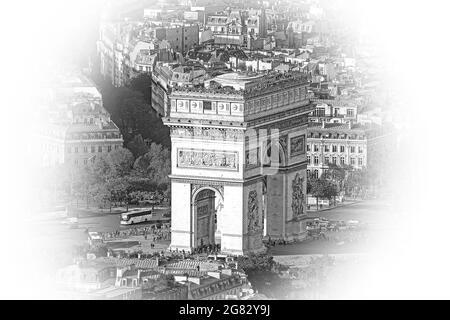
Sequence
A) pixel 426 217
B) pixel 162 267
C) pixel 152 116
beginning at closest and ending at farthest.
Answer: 1. pixel 162 267
2. pixel 426 217
3. pixel 152 116

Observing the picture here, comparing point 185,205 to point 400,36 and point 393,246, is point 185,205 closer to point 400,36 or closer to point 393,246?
point 393,246

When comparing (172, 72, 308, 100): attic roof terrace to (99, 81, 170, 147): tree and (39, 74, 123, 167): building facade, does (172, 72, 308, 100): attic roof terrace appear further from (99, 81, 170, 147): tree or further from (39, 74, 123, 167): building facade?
(99, 81, 170, 147): tree

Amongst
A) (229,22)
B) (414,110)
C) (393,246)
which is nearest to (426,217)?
(393,246)

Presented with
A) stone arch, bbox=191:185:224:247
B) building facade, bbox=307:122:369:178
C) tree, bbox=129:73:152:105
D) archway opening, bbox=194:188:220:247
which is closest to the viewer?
stone arch, bbox=191:185:224:247

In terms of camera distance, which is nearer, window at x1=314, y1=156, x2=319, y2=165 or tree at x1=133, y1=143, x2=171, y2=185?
tree at x1=133, y1=143, x2=171, y2=185

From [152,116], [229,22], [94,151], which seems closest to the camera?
[94,151]

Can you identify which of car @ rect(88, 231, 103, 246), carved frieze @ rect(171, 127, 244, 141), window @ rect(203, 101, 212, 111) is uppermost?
window @ rect(203, 101, 212, 111)

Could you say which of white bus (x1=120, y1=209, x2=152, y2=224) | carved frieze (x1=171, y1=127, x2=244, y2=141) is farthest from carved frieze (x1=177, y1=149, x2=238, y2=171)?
white bus (x1=120, y1=209, x2=152, y2=224)
